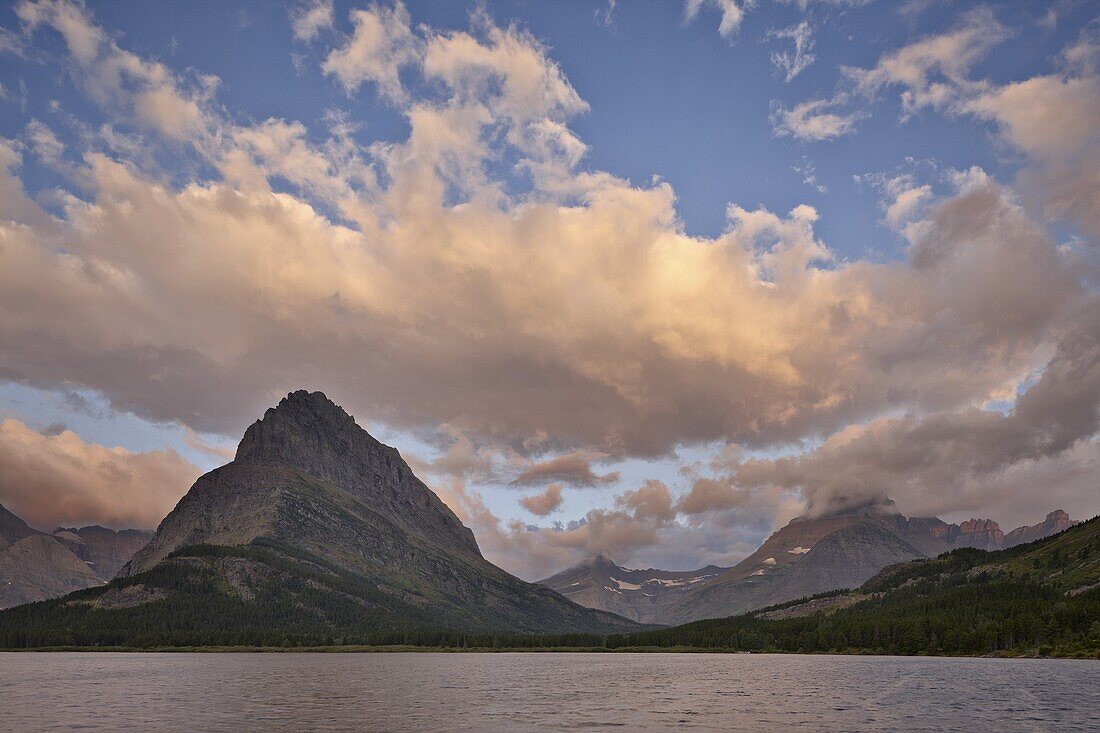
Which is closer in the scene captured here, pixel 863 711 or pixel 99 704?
pixel 863 711

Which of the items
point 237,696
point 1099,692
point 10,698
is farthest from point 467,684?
point 1099,692

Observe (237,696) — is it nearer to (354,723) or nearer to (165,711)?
(165,711)

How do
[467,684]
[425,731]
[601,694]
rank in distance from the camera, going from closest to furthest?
1. [425,731]
2. [601,694]
3. [467,684]

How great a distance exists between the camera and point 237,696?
459ft

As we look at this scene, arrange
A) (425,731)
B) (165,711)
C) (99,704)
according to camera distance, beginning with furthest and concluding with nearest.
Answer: (99,704) < (165,711) < (425,731)

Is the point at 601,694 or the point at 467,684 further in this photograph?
the point at 467,684

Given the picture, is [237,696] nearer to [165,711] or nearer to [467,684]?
[165,711]

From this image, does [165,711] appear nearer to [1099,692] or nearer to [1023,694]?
[1023,694]

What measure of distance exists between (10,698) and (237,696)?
38256 mm

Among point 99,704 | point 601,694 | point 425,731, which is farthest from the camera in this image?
point 601,694

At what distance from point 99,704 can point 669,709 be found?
90.9 meters

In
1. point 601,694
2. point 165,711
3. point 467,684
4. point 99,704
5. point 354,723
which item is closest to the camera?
point 354,723

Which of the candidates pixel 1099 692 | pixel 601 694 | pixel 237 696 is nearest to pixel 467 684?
pixel 601 694

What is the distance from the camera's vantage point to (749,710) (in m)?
116
